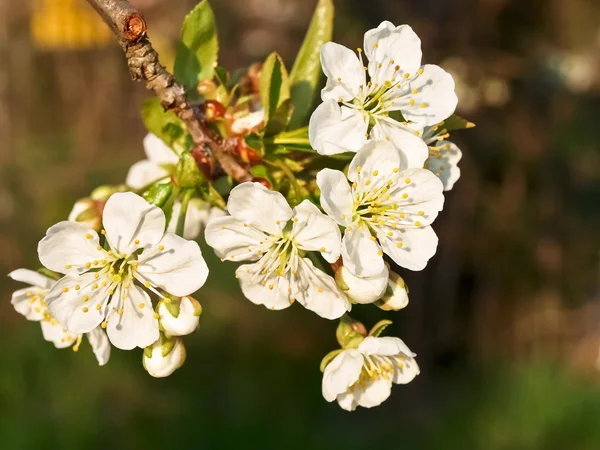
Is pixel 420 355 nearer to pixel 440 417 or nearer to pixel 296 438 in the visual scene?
pixel 440 417

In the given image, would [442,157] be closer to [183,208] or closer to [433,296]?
[183,208]

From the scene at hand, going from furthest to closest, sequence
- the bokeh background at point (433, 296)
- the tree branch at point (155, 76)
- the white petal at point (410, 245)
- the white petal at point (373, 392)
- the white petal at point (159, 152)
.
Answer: the bokeh background at point (433, 296)
the white petal at point (159, 152)
the white petal at point (373, 392)
the white petal at point (410, 245)
the tree branch at point (155, 76)

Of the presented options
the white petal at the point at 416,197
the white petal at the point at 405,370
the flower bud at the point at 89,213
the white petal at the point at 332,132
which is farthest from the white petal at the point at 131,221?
the white petal at the point at 405,370

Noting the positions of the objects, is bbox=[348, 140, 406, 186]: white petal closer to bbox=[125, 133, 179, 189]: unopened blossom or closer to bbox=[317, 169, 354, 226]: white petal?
bbox=[317, 169, 354, 226]: white petal

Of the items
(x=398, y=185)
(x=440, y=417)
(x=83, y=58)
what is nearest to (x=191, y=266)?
(x=398, y=185)

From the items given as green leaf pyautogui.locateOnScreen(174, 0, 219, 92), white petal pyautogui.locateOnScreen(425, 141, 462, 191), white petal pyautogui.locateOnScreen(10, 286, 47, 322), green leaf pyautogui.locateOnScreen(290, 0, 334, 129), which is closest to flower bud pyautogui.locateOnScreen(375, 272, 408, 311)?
white petal pyautogui.locateOnScreen(425, 141, 462, 191)

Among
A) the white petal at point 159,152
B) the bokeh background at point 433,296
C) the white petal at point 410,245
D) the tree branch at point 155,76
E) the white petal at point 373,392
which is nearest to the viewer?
the tree branch at point 155,76

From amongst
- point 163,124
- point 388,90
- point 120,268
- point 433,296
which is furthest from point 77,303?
point 433,296

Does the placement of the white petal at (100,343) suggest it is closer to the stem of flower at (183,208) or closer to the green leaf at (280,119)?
the stem of flower at (183,208)
